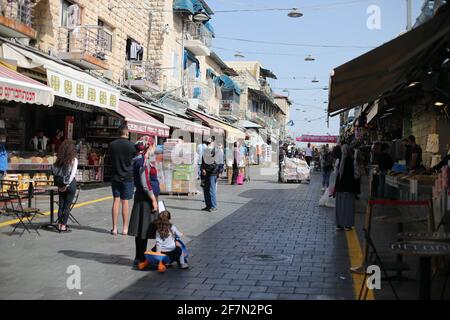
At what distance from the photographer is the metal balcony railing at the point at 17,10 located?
45.0ft

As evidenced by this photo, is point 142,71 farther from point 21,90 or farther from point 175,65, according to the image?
point 21,90

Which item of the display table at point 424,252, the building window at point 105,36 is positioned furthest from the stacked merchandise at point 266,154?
the display table at point 424,252

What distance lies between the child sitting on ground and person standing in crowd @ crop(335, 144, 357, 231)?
165 inches

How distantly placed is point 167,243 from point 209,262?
700 mm

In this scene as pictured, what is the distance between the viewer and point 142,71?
23.7 meters

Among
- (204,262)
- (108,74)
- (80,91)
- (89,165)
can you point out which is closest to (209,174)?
(80,91)

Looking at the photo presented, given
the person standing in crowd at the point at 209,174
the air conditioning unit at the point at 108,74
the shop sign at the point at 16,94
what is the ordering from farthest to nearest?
the air conditioning unit at the point at 108,74, the person standing in crowd at the point at 209,174, the shop sign at the point at 16,94

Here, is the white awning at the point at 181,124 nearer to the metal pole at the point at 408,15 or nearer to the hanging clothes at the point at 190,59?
the hanging clothes at the point at 190,59

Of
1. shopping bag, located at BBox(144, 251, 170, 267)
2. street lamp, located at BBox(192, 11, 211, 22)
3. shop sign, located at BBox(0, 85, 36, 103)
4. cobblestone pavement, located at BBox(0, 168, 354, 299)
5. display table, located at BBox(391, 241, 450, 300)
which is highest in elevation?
street lamp, located at BBox(192, 11, 211, 22)

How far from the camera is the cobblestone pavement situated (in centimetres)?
576

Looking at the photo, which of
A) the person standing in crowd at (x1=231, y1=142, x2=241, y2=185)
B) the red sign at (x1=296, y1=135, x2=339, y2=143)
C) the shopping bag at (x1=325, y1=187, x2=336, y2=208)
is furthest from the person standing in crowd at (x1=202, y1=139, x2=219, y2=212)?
the red sign at (x1=296, y1=135, x2=339, y2=143)

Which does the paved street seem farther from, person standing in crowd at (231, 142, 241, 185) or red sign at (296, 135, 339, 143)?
red sign at (296, 135, 339, 143)

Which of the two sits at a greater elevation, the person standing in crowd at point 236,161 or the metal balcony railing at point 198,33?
the metal balcony railing at point 198,33

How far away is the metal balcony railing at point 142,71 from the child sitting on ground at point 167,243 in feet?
53.7
